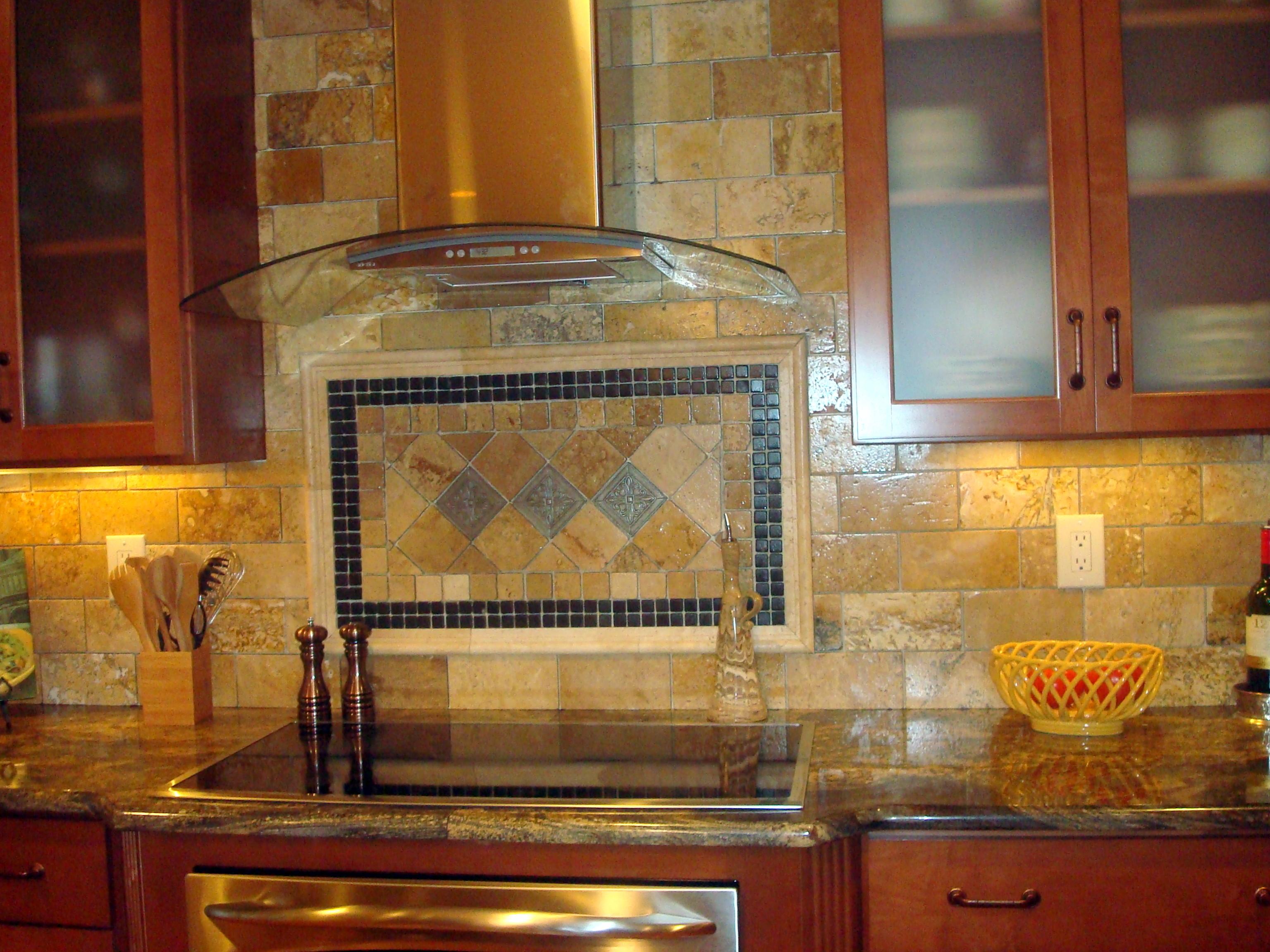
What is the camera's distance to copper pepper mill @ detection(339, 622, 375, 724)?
215 centimetres

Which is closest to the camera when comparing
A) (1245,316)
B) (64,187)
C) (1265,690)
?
(1245,316)

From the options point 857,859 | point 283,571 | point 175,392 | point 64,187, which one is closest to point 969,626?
point 857,859

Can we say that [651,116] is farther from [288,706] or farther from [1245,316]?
[288,706]

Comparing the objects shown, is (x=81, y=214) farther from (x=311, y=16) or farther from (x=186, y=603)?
(x=186, y=603)

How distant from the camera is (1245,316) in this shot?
1812 millimetres

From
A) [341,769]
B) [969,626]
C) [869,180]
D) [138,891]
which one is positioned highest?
[869,180]

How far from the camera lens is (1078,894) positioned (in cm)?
153

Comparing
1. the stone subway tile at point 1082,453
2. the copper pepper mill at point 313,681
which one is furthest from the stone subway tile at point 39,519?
the stone subway tile at point 1082,453

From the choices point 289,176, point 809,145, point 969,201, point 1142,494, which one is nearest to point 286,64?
point 289,176

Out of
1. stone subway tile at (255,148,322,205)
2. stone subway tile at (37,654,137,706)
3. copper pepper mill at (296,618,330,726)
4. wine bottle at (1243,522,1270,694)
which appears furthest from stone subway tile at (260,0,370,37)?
A: wine bottle at (1243,522,1270,694)

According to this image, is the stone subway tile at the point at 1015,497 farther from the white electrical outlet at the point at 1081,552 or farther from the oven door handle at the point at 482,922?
the oven door handle at the point at 482,922

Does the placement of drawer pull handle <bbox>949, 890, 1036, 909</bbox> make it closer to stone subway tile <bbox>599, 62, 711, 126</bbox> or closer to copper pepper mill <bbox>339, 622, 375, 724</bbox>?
copper pepper mill <bbox>339, 622, 375, 724</bbox>

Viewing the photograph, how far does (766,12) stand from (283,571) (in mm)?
1445

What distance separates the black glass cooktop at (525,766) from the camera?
5.40 ft
